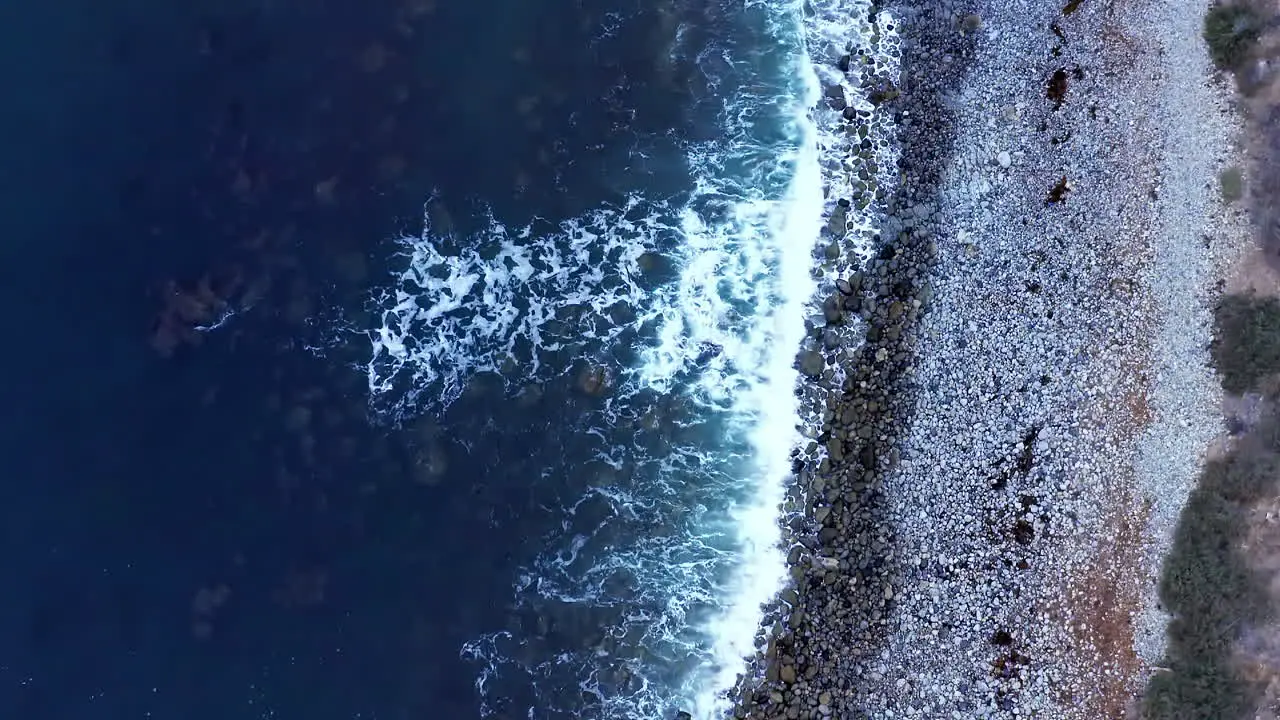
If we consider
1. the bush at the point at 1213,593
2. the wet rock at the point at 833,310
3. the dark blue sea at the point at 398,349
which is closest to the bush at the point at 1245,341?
the bush at the point at 1213,593

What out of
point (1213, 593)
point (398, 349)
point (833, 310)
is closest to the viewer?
point (1213, 593)

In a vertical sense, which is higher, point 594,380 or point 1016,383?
point 594,380

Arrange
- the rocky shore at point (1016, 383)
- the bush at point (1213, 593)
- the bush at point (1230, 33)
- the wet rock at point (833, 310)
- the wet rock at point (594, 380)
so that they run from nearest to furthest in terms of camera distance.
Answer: the bush at point (1213, 593), the bush at point (1230, 33), the rocky shore at point (1016, 383), the wet rock at point (833, 310), the wet rock at point (594, 380)

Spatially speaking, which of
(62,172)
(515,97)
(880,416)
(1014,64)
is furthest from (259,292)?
(1014,64)

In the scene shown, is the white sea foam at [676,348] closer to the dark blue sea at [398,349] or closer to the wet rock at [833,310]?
the dark blue sea at [398,349]

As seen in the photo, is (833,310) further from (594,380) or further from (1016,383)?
(594,380)

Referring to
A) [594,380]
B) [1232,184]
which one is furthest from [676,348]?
[1232,184]

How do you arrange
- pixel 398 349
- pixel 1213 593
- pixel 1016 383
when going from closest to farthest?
pixel 1213 593
pixel 1016 383
pixel 398 349

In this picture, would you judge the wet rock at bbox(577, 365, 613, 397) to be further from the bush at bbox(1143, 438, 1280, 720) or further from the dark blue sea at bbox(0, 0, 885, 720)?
the bush at bbox(1143, 438, 1280, 720)
